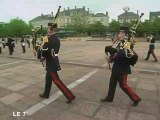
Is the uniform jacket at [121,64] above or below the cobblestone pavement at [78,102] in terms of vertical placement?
above

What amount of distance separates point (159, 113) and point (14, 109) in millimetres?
3247

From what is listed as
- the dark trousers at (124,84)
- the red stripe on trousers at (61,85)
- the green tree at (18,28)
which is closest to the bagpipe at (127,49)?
the dark trousers at (124,84)

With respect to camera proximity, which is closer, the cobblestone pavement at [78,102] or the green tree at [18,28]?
the cobblestone pavement at [78,102]

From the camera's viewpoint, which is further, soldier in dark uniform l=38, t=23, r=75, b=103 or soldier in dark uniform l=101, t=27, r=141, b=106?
soldier in dark uniform l=38, t=23, r=75, b=103

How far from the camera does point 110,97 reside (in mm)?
5500

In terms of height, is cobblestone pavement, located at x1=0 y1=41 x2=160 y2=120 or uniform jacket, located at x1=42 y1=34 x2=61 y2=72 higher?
uniform jacket, located at x1=42 y1=34 x2=61 y2=72

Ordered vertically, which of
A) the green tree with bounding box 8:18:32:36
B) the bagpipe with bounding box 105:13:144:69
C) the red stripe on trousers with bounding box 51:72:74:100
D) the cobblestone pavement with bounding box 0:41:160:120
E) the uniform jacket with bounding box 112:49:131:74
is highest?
the green tree with bounding box 8:18:32:36

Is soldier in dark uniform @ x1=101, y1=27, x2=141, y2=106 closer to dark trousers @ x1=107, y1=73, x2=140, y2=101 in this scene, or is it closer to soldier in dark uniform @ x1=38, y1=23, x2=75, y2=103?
dark trousers @ x1=107, y1=73, x2=140, y2=101

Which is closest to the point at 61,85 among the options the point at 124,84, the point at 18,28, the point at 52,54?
the point at 52,54

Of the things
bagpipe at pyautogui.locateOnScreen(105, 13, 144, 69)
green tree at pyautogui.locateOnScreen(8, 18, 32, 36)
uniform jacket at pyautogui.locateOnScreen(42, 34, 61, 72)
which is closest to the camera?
bagpipe at pyautogui.locateOnScreen(105, 13, 144, 69)

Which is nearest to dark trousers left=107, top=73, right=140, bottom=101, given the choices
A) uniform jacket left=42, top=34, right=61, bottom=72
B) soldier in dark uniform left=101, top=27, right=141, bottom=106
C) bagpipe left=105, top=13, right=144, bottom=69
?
soldier in dark uniform left=101, top=27, right=141, bottom=106

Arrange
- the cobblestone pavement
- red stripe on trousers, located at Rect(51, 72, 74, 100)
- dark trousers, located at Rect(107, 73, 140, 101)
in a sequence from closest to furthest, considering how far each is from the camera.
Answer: the cobblestone pavement → dark trousers, located at Rect(107, 73, 140, 101) → red stripe on trousers, located at Rect(51, 72, 74, 100)

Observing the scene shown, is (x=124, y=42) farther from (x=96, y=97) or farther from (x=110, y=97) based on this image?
(x=96, y=97)

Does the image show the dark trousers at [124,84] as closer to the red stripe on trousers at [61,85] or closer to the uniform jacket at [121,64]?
the uniform jacket at [121,64]
